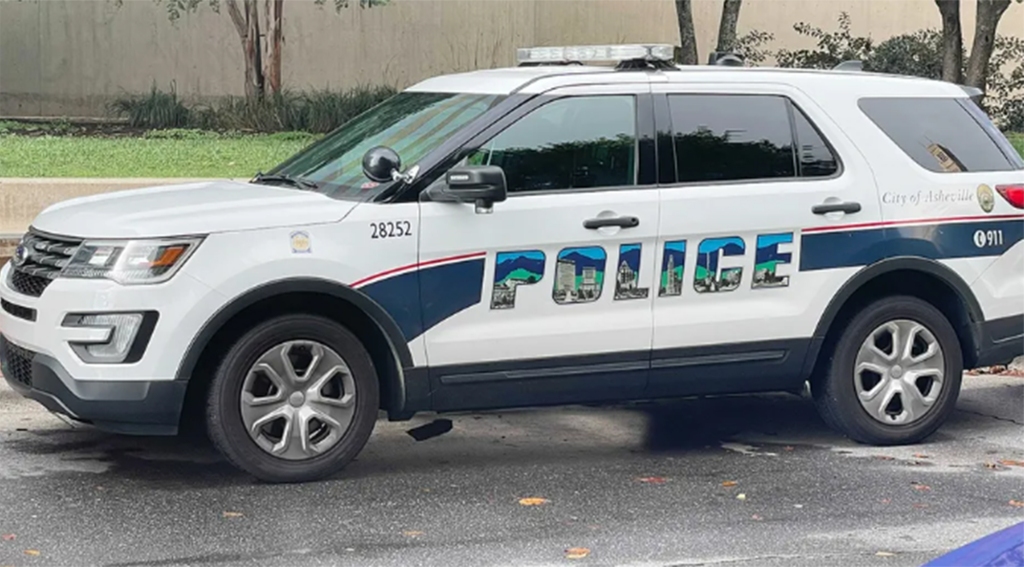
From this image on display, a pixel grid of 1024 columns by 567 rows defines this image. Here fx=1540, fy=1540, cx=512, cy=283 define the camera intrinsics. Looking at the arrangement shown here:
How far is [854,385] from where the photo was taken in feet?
24.1

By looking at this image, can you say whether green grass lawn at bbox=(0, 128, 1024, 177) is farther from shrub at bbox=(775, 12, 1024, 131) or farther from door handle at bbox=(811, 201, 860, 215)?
door handle at bbox=(811, 201, 860, 215)

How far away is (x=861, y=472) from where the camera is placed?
6984 mm

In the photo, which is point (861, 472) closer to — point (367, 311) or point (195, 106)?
point (367, 311)

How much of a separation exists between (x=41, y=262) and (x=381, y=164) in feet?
4.81

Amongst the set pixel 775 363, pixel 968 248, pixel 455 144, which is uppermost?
pixel 455 144

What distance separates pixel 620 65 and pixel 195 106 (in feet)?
44.1

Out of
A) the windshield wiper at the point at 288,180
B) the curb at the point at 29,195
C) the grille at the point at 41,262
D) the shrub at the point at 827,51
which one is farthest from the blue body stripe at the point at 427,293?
the shrub at the point at 827,51

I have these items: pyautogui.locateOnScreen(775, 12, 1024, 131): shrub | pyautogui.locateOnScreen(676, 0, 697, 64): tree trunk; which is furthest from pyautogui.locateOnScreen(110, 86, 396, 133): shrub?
pyautogui.locateOnScreen(775, 12, 1024, 131): shrub

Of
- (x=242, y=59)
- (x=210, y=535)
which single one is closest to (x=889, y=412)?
(x=210, y=535)

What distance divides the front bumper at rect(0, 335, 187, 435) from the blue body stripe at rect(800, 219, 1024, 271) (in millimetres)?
2916

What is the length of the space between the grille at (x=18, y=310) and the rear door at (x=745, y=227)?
266cm

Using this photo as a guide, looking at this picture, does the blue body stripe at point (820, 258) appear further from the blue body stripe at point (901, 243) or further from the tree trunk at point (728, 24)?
the tree trunk at point (728, 24)

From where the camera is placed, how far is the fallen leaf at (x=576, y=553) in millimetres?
5625

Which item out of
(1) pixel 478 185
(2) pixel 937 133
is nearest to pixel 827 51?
(2) pixel 937 133
